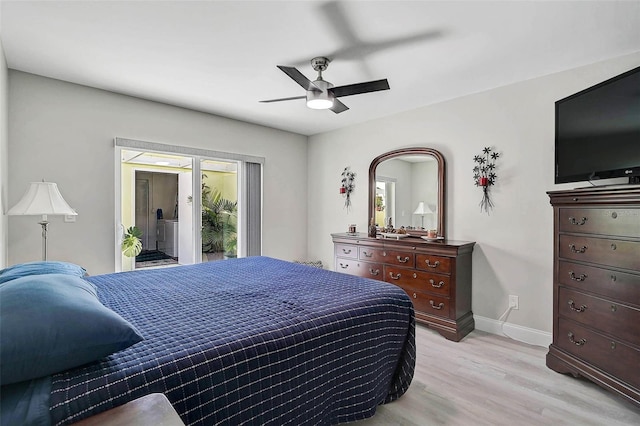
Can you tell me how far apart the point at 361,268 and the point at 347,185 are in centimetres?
142

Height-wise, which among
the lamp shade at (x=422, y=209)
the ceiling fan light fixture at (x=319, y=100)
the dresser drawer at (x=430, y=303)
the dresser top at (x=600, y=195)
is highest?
the ceiling fan light fixture at (x=319, y=100)

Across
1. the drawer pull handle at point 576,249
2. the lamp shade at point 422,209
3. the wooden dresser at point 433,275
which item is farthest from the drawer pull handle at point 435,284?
the drawer pull handle at point 576,249

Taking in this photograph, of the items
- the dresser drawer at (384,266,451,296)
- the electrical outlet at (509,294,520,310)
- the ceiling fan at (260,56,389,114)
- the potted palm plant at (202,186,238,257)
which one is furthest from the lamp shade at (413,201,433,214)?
the potted palm plant at (202,186,238,257)

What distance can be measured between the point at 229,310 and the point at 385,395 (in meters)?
1.17

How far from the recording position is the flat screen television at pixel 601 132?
6.98ft

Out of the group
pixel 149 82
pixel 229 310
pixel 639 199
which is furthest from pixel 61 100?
pixel 639 199

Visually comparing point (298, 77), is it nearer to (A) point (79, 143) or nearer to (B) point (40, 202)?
(B) point (40, 202)

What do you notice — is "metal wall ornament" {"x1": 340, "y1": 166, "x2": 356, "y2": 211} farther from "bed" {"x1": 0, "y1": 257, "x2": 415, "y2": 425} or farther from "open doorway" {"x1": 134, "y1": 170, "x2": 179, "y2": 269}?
"bed" {"x1": 0, "y1": 257, "x2": 415, "y2": 425}

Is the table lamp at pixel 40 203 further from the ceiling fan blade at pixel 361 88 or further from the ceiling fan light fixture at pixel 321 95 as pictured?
the ceiling fan blade at pixel 361 88

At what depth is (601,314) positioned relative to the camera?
84.4 inches

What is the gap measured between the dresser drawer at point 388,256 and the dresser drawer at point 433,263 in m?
0.08

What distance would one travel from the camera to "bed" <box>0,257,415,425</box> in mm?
978

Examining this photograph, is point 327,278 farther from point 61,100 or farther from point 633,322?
point 61,100

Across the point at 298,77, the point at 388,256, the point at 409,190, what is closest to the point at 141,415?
the point at 298,77
